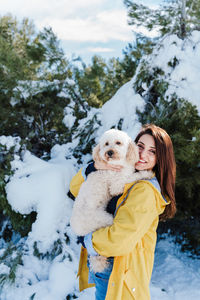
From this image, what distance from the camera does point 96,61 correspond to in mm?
8055

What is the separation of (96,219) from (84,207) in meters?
0.19

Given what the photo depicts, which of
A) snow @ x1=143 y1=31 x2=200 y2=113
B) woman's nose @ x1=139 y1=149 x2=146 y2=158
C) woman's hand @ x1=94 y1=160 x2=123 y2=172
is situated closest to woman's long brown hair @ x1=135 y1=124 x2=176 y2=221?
woman's nose @ x1=139 y1=149 x2=146 y2=158

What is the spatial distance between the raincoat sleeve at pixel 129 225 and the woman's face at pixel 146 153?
331 millimetres

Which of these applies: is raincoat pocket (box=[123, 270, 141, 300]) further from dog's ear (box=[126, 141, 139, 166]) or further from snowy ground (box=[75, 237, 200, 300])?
snowy ground (box=[75, 237, 200, 300])

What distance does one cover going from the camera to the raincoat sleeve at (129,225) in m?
1.45

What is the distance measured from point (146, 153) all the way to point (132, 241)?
690mm

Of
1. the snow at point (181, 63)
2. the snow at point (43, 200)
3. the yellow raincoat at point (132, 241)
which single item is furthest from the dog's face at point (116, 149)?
the snow at point (43, 200)

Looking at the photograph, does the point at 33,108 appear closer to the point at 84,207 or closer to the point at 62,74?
the point at 62,74

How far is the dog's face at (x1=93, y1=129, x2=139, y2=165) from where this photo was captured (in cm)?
199

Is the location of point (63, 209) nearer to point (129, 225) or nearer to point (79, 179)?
point (79, 179)

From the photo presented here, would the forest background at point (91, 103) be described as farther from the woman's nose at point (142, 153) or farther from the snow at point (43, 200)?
the woman's nose at point (142, 153)

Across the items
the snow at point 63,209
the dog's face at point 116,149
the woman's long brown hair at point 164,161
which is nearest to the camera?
the woman's long brown hair at point 164,161

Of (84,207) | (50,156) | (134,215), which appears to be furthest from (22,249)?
(134,215)

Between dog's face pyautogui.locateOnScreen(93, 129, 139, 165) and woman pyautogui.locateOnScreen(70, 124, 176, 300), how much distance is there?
8cm
